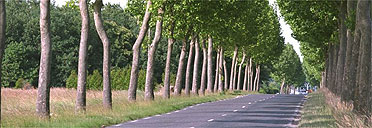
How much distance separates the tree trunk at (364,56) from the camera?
2300cm

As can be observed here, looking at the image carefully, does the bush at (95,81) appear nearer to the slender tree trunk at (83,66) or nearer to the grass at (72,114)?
the grass at (72,114)

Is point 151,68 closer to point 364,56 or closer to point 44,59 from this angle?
point 44,59

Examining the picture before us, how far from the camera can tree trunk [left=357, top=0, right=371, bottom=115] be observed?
23000 mm

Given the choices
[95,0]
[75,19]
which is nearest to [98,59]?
[75,19]

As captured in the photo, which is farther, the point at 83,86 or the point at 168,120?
the point at 83,86

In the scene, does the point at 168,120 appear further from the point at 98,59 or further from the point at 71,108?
the point at 98,59

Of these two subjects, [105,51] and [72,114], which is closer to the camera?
[72,114]

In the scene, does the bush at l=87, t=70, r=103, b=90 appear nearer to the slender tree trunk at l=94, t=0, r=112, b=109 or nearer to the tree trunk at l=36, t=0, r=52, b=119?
the slender tree trunk at l=94, t=0, r=112, b=109

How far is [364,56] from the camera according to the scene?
2322 cm

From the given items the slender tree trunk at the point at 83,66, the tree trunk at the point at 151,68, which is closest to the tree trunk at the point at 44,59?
the slender tree trunk at the point at 83,66

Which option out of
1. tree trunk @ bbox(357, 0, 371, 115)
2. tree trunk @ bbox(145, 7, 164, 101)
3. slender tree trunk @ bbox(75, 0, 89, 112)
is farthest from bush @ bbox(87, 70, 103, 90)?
tree trunk @ bbox(357, 0, 371, 115)

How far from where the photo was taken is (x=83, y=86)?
26.8 m

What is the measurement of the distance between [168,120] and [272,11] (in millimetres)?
67618

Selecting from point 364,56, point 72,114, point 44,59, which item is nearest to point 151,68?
point 72,114
